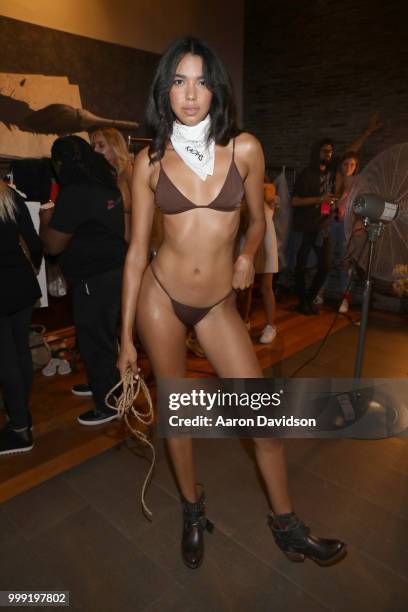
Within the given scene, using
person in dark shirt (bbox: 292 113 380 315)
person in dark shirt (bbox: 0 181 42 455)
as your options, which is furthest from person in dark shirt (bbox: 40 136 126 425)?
person in dark shirt (bbox: 292 113 380 315)

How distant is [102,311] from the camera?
2594 mm

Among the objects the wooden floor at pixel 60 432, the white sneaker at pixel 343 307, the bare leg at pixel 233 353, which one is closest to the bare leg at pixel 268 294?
the wooden floor at pixel 60 432

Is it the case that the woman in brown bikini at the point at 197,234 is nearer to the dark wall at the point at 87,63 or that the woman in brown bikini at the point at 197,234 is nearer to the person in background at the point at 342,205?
the person in background at the point at 342,205

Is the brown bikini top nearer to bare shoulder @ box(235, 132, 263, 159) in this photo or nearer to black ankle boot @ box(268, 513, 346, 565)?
bare shoulder @ box(235, 132, 263, 159)

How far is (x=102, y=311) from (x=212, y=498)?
3.95ft

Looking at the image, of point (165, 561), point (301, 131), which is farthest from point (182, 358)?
point (301, 131)

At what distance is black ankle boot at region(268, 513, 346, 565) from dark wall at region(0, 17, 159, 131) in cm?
440

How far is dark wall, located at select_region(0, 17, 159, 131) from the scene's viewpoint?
4148 mm

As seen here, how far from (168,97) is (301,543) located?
1.79m

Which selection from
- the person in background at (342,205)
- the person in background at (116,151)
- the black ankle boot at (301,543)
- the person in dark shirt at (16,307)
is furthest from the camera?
the person in background at (342,205)

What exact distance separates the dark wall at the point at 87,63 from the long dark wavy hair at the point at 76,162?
241 cm

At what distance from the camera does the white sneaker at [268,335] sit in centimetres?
439

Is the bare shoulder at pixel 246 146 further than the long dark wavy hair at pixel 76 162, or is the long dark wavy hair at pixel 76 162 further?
the long dark wavy hair at pixel 76 162

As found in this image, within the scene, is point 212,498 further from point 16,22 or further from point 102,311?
point 16,22
